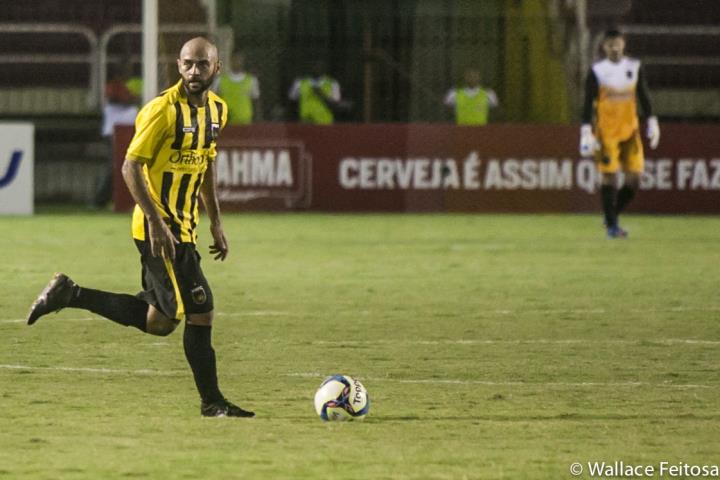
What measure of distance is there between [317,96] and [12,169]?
5.21 meters

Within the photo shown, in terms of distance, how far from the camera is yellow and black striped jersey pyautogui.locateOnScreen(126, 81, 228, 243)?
24.7 feet

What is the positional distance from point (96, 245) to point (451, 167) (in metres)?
6.77

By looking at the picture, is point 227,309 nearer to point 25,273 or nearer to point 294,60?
point 25,273

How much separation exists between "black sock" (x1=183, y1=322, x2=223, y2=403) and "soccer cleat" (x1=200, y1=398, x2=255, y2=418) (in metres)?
0.02

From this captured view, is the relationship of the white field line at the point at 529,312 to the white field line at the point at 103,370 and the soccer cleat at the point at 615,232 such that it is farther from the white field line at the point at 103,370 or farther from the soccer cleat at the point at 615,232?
the soccer cleat at the point at 615,232

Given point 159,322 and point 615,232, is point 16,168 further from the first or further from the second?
point 159,322

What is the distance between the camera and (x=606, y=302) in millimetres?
12656

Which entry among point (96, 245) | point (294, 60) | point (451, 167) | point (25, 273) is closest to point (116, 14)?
point (294, 60)

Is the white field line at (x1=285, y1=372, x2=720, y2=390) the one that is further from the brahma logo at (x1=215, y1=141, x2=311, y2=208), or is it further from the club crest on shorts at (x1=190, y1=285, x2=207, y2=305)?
the brahma logo at (x1=215, y1=141, x2=311, y2=208)

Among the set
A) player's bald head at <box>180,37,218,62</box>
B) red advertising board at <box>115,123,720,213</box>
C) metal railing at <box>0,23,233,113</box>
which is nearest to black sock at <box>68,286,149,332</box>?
player's bald head at <box>180,37,218,62</box>

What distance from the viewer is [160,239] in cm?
739

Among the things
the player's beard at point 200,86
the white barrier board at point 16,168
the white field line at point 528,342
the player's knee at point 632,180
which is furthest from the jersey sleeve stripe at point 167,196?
the white barrier board at point 16,168

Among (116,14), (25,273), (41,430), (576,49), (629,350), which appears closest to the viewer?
(41,430)

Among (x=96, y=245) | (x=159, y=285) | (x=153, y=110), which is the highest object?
(x=153, y=110)
